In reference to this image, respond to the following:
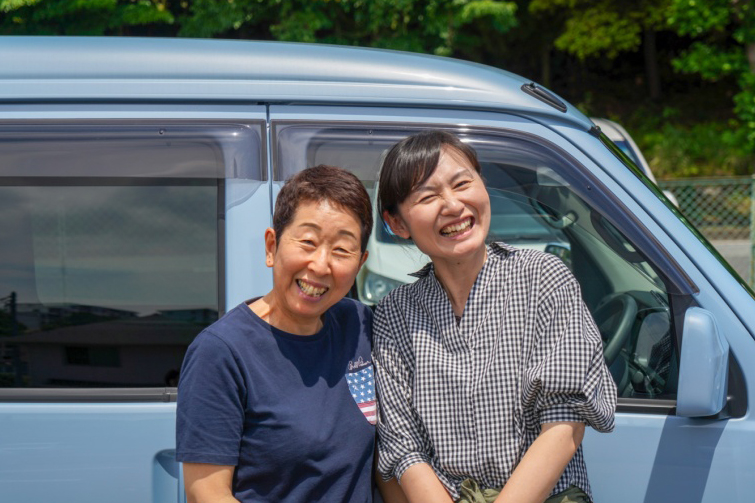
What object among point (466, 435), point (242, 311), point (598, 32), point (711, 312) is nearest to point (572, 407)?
point (466, 435)

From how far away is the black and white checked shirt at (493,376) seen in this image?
1691mm

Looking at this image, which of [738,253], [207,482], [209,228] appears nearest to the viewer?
[207,482]

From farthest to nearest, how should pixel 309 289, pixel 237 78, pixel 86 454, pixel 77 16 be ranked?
pixel 77 16 < pixel 237 78 < pixel 86 454 < pixel 309 289

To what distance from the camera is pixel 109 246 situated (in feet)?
7.72

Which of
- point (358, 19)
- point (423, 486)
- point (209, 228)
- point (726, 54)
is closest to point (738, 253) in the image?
point (726, 54)

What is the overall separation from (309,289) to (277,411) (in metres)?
0.25

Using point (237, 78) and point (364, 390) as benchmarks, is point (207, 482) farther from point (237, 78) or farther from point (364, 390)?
point (237, 78)

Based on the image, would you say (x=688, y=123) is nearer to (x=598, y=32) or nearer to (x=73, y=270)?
(x=598, y=32)

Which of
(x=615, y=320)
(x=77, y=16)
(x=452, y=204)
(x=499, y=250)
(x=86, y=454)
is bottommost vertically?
(x=86, y=454)

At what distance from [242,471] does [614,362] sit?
116 cm

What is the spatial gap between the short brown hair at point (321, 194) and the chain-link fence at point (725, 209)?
7.87 metres

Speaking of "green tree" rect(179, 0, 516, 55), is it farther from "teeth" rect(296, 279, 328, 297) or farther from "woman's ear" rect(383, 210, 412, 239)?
"teeth" rect(296, 279, 328, 297)

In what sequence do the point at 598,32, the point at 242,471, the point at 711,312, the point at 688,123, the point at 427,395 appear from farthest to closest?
the point at 688,123
the point at 598,32
the point at 711,312
the point at 427,395
the point at 242,471

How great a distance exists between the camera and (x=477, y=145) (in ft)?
7.03
